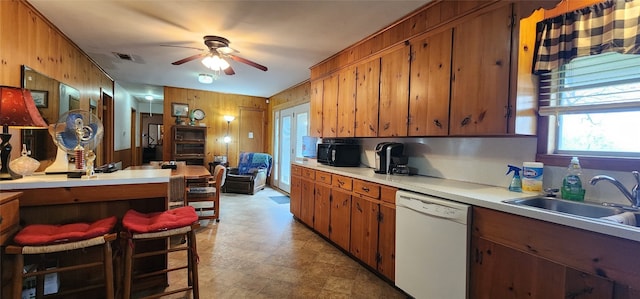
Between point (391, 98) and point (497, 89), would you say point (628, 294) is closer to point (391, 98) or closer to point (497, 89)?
point (497, 89)

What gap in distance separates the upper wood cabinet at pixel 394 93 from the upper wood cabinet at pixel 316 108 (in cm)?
134

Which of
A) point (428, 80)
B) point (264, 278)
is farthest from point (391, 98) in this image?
point (264, 278)

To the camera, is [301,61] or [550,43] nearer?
[550,43]

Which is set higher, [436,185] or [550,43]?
[550,43]

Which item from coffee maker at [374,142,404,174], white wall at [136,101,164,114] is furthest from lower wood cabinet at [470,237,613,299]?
white wall at [136,101,164,114]

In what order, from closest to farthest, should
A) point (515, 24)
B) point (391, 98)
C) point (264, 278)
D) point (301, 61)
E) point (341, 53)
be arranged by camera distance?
point (515, 24)
point (264, 278)
point (391, 98)
point (341, 53)
point (301, 61)

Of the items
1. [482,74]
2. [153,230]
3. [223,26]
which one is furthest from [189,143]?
[482,74]

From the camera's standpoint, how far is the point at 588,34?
169 cm

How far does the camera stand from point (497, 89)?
183 centimetres

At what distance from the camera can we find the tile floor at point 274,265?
7.31 ft

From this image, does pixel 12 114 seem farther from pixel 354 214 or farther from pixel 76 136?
pixel 354 214

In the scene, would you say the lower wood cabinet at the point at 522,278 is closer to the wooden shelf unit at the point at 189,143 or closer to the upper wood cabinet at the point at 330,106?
the upper wood cabinet at the point at 330,106

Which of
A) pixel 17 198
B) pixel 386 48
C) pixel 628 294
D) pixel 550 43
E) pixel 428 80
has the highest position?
pixel 386 48

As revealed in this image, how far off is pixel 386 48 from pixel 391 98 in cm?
51
